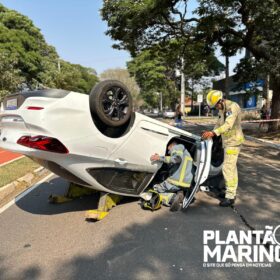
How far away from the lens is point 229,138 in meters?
4.93

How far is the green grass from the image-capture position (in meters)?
6.42

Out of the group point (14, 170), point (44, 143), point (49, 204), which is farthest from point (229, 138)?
point (14, 170)

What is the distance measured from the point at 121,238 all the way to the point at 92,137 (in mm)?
1264

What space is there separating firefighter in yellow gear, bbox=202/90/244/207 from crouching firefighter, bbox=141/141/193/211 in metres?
0.62

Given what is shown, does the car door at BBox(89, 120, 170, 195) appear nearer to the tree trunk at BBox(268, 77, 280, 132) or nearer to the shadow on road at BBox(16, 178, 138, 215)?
the shadow on road at BBox(16, 178, 138, 215)

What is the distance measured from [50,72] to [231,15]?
89.4 ft

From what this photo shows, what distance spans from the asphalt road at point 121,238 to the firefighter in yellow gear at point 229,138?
28 cm

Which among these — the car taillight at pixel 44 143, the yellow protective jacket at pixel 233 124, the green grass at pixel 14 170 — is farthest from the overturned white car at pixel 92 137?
the green grass at pixel 14 170

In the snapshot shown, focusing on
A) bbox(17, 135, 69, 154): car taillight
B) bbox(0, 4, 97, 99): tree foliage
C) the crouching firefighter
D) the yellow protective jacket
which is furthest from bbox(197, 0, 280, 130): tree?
bbox(0, 4, 97, 99): tree foliage

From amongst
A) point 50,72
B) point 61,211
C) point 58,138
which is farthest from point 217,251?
point 50,72

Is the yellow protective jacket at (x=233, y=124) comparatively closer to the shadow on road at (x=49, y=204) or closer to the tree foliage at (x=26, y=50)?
the shadow on road at (x=49, y=204)

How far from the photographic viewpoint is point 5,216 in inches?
182

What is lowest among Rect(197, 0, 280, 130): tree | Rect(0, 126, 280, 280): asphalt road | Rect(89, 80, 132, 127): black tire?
Rect(0, 126, 280, 280): asphalt road

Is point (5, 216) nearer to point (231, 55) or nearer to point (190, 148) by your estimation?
point (190, 148)
